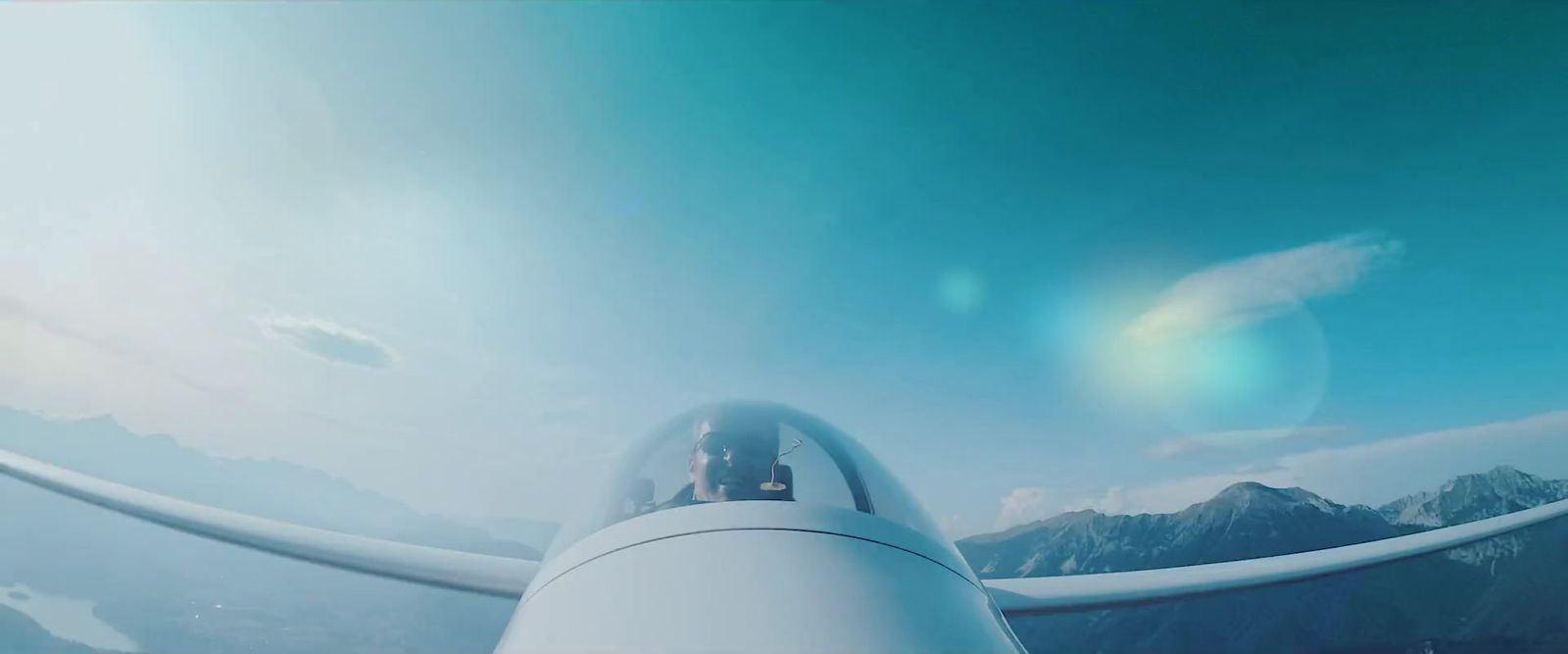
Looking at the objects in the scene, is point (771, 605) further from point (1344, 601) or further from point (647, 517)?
point (1344, 601)

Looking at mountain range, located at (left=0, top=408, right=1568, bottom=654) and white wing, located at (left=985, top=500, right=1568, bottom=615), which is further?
mountain range, located at (left=0, top=408, right=1568, bottom=654)

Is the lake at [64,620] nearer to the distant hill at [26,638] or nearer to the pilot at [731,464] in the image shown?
the distant hill at [26,638]

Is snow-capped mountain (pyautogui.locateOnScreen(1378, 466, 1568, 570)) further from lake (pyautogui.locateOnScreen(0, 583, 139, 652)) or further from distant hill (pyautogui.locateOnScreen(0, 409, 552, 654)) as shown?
lake (pyautogui.locateOnScreen(0, 583, 139, 652))

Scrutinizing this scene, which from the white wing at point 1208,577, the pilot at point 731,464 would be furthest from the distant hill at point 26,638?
the white wing at point 1208,577


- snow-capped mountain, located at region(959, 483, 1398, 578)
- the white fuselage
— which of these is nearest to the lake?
snow-capped mountain, located at region(959, 483, 1398, 578)

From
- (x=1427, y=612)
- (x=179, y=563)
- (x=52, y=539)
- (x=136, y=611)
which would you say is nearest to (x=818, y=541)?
(x=1427, y=612)
